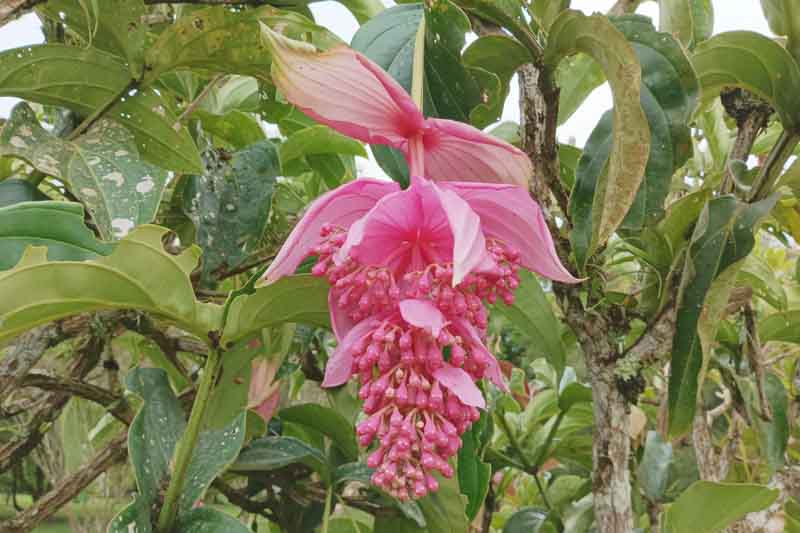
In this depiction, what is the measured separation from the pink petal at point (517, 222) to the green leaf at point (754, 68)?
223mm

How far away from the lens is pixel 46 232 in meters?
0.42

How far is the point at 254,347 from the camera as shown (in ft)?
1.97

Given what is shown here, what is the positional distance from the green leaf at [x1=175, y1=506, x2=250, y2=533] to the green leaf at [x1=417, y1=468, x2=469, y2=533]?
170mm

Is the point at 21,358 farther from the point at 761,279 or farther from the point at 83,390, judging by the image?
the point at 761,279

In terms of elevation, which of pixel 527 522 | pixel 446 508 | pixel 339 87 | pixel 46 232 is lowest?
pixel 527 522

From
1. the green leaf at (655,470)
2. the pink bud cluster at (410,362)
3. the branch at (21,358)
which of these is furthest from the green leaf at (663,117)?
the green leaf at (655,470)

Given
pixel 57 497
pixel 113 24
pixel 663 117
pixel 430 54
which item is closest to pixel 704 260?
pixel 663 117

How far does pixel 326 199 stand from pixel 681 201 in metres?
0.32

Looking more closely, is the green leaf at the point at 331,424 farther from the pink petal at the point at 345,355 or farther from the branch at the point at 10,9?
the branch at the point at 10,9

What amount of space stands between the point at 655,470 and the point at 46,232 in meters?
0.78

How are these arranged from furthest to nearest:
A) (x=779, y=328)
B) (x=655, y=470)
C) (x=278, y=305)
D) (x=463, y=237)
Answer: (x=655, y=470) → (x=779, y=328) → (x=278, y=305) → (x=463, y=237)

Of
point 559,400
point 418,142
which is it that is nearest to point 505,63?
point 418,142

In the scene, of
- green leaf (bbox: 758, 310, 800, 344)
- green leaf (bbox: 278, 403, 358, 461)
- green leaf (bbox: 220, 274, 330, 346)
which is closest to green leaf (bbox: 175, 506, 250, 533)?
green leaf (bbox: 220, 274, 330, 346)

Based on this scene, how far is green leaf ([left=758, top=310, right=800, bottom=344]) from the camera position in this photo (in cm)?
82
